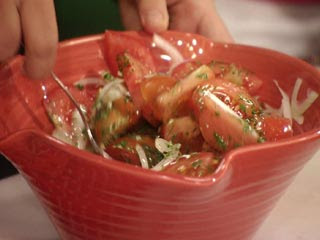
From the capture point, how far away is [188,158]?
0.51 metres

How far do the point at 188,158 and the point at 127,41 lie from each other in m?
0.28

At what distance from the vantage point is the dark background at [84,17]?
3.65 ft

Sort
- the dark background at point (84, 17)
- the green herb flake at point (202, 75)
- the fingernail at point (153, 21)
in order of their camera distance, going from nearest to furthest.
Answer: the green herb flake at point (202, 75) → the fingernail at point (153, 21) → the dark background at point (84, 17)

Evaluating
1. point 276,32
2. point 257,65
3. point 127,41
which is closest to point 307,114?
point 257,65

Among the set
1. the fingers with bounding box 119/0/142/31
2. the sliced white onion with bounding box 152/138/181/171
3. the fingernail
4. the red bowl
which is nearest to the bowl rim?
the red bowl

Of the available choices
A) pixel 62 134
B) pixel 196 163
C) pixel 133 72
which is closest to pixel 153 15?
pixel 133 72

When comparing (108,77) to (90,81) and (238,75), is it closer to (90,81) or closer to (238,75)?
(90,81)

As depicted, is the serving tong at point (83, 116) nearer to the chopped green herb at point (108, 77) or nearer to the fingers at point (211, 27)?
the chopped green herb at point (108, 77)

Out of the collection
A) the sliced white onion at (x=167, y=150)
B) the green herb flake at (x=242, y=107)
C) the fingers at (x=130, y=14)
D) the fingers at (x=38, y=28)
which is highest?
the fingers at (x=38, y=28)

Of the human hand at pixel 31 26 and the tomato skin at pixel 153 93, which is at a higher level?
the human hand at pixel 31 26

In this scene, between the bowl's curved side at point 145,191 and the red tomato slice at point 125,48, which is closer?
the bowl's curved side at point 145,191

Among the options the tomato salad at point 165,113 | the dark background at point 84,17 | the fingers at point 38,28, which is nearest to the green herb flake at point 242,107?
the tomato salad at point 165,113

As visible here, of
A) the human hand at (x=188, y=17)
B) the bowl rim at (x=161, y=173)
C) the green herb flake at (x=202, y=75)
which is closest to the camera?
the bowl rim at (x=161, y=173)

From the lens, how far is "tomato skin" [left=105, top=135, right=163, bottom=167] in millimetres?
583
